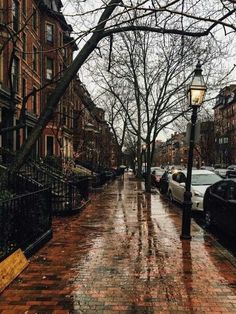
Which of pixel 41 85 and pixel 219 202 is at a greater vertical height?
pixel 41 85

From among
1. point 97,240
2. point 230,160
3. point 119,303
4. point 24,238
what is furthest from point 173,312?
point 230,160

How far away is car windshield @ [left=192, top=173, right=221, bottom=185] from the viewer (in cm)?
1531

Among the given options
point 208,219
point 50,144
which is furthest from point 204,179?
point 50,144

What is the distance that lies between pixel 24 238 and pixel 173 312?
342cm

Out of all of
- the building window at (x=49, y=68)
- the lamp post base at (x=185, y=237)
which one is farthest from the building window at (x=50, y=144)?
the lamp post base at (x=185, y=237)

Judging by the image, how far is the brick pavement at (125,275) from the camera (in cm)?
505

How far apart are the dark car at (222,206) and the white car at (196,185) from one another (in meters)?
1.83

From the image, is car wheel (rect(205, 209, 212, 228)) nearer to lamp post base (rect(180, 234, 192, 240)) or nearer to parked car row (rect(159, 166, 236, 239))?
parked car row (rect(159, 166, 236, 239))

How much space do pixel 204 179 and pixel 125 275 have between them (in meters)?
9.91

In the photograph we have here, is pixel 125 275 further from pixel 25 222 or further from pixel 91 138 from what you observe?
pixel 91 138

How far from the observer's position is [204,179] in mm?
15672

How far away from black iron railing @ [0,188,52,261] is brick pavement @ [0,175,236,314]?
302 millimetres

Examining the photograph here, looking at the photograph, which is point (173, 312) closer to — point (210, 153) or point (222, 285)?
point (222, 285)

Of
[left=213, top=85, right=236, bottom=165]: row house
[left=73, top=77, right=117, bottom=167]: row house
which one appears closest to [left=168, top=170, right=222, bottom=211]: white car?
[left=73, top=77, right=117, bottom=167]: row house
